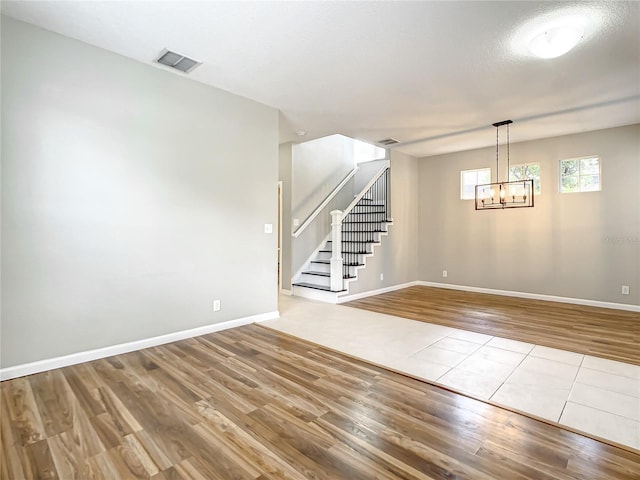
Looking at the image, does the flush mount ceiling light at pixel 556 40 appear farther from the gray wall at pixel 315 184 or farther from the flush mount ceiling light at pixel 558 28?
the gray wall at pixel 315 184

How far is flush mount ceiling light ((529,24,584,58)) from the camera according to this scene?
2.62 m

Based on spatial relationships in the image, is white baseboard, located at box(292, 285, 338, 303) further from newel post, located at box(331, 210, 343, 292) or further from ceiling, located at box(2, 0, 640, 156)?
ceiling, located at box(2, 0, 640, 156)

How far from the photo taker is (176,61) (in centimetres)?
318

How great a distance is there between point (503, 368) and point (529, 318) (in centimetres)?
214

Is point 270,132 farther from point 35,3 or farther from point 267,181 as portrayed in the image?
point 35,3

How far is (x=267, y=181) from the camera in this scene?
4336 millimetres

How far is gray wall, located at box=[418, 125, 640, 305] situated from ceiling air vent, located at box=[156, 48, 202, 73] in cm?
546

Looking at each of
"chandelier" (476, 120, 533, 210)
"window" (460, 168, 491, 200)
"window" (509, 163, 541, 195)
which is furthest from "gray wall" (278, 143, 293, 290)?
"window" (509, 163, 541, 195)

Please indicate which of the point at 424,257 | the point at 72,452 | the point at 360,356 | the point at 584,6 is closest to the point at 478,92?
the point at 584,6

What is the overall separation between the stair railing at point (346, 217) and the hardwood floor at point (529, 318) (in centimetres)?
58

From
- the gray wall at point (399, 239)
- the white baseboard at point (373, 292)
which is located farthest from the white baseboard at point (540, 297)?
the gray wall at point (399, 239)

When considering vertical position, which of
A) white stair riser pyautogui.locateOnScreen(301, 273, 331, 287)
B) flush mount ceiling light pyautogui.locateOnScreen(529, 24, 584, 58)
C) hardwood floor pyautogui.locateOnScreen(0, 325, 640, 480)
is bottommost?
hardwood floor pyautogui.locateOnScreen(0, 325, 640, 480)

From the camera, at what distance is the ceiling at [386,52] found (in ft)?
8.02

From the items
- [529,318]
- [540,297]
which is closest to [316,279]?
[529,318]
